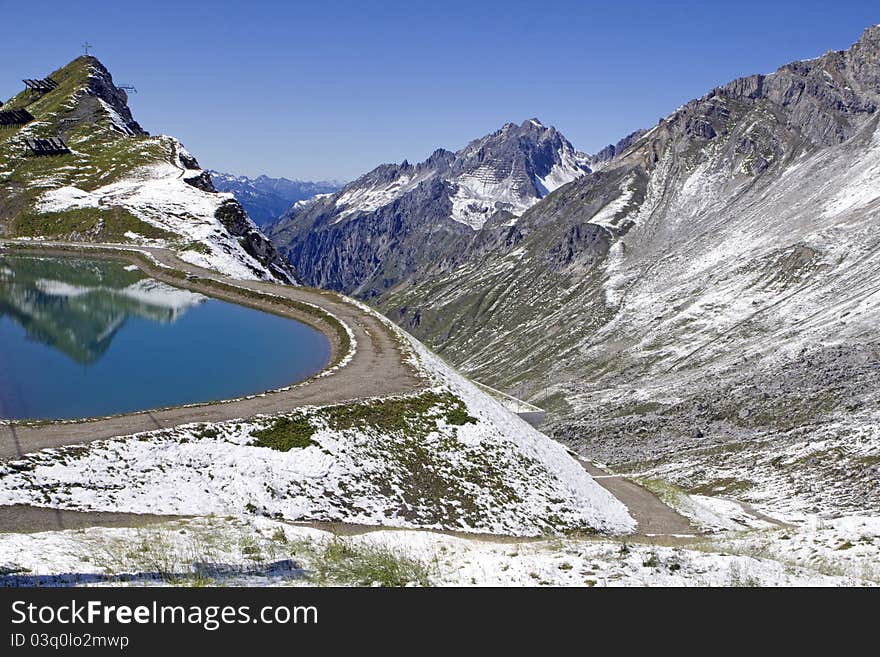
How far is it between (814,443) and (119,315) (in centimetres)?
9337

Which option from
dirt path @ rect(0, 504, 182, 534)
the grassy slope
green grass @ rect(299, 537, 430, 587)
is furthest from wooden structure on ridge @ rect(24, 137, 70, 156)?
green grass @ rect(299, 537, 430, 587)

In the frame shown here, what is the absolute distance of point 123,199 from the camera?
348 ft

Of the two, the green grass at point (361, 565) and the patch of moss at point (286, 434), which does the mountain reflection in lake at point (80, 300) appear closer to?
the patch of moss at point (286, 434)

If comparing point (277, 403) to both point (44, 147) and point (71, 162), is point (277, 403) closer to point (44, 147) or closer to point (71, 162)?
point (71, 162)

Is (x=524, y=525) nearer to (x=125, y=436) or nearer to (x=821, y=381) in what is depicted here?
(x=125, y=436)

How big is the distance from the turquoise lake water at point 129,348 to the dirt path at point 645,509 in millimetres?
26080

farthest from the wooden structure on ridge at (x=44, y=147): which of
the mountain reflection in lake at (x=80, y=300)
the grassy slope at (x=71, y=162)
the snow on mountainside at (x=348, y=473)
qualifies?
the snow on mountainside at (x=348, y=473)

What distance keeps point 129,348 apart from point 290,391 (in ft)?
58.9

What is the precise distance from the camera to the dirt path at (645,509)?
41.5 m

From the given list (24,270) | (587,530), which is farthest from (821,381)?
(24,270)

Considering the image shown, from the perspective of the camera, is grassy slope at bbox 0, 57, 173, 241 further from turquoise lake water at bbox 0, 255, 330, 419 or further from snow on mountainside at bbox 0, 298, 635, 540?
snow on mountainside at bbox 0, 298, 635, 540

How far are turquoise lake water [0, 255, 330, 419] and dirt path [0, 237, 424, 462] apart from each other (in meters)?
2.59

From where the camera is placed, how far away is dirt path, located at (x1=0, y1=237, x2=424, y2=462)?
2792cm

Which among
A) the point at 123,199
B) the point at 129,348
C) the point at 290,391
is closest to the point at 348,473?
the point at 290,391
